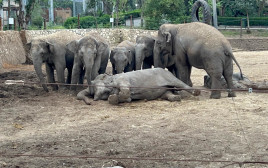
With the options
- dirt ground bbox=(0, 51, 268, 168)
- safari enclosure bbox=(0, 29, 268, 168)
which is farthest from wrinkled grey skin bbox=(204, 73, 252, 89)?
dirt ground bbox=(0, 51, 268, 168)

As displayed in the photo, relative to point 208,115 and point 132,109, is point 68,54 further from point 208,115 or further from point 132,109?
point 208,115

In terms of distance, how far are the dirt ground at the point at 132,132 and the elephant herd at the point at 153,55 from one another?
600 millimetres

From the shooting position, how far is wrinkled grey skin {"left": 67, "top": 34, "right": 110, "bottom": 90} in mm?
12633

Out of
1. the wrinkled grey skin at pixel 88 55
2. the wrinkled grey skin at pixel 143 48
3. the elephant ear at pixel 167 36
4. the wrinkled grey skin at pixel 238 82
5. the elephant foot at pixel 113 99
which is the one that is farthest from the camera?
the wrinkled grey skin at pixel 143 48

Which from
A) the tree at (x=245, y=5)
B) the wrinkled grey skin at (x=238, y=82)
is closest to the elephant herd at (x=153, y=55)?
the wrinkled grey skin at (x=238, y=82)

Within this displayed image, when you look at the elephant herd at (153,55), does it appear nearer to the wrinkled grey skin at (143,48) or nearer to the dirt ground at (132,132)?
the wrinkled grey skin at (143,48)

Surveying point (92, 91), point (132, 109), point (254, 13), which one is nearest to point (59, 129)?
point (132, 109)

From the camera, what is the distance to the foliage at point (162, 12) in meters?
36.1

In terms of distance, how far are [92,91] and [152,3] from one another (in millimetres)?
25114

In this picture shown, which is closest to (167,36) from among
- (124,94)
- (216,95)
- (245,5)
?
(216,95)

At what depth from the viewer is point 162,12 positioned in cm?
3669

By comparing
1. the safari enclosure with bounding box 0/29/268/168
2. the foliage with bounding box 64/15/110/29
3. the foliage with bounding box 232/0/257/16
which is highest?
the foliage with bounding box 232/0/257/16

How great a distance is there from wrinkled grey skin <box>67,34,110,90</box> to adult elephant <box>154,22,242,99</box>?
1.64 meters

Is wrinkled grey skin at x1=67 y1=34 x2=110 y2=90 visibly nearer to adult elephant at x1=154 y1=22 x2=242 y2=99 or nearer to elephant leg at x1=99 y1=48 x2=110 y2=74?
elephant leg at x1=99 y1=48 x2=110 y2=74
